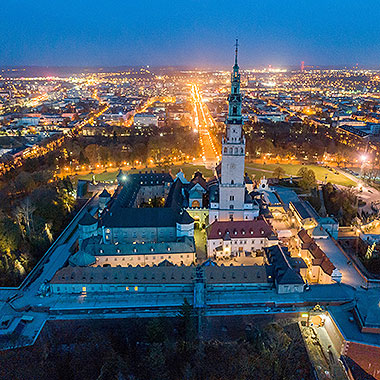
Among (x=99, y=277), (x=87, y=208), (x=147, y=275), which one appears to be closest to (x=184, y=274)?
(x=147, y=275)

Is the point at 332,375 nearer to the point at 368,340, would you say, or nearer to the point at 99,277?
the point at 368,340

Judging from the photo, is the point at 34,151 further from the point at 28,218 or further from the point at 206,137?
the point at 28,218

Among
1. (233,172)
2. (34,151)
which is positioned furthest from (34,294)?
(34,151)

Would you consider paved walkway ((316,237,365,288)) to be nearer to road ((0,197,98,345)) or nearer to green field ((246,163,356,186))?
green field ((246,163,356,186))

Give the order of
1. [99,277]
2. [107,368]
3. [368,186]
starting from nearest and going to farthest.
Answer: [107,368]
[99,277]
[368,186]

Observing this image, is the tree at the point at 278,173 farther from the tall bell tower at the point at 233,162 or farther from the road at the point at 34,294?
the road at the point at 34,294

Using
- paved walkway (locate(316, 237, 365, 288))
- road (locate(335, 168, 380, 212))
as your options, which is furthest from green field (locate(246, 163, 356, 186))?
paved walkway (locate(316, 237, 365, 288))
